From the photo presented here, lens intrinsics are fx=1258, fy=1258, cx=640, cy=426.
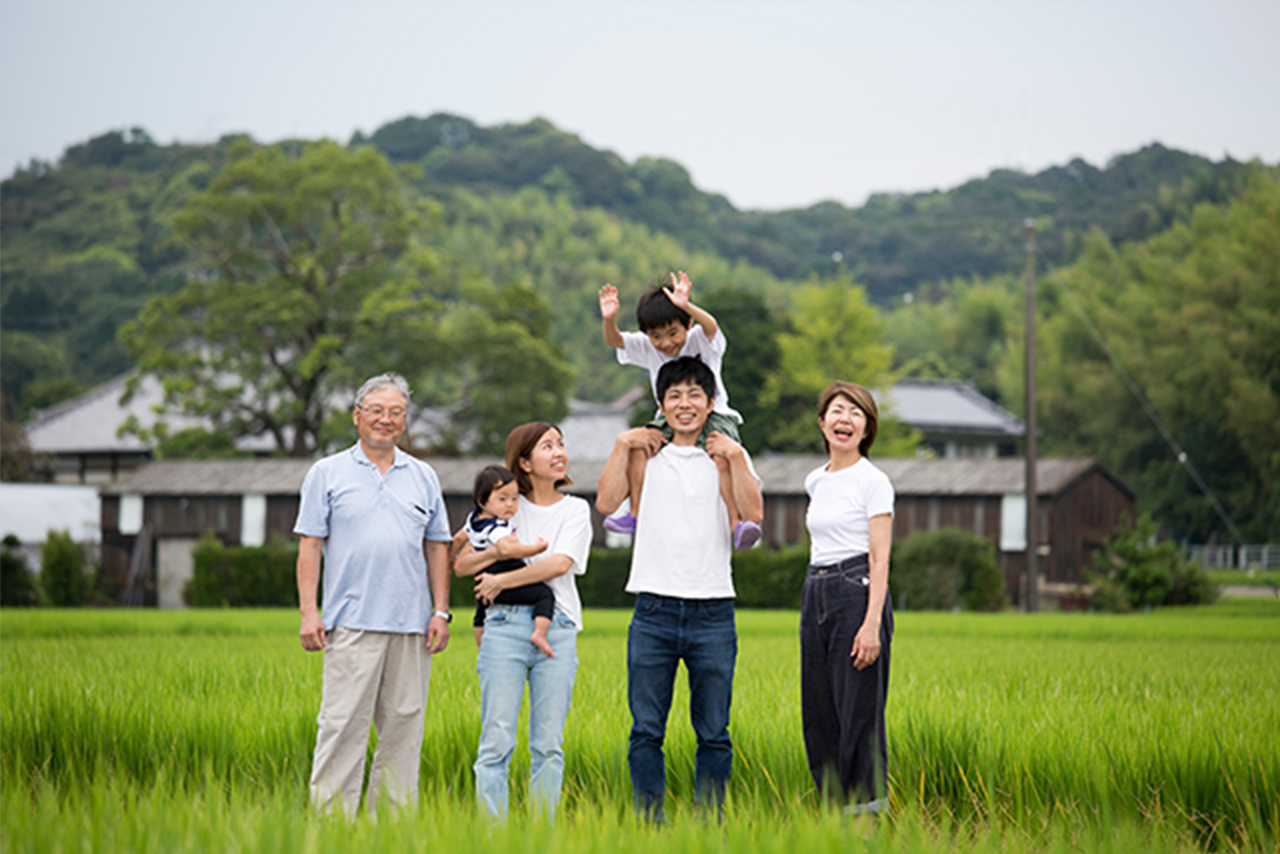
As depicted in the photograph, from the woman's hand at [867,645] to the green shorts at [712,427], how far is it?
937 mm

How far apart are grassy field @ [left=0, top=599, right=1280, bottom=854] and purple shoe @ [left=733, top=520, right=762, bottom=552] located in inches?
39.2

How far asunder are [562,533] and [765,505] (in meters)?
26.7

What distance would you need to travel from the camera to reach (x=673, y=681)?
4.95 m

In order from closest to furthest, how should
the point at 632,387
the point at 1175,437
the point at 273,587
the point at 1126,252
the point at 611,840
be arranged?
the point at 611,840 < the point at 273,587 < the point at 1175,437 < the point at 1126,252 < the point at 632,387

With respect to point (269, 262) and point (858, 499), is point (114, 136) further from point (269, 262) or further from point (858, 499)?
point (858, 499)

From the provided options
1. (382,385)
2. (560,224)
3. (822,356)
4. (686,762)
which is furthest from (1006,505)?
(560,224)

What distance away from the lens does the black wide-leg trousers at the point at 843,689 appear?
4.94m

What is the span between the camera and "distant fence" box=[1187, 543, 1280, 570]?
46.5 metres

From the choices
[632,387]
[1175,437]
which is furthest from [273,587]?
[632,387]

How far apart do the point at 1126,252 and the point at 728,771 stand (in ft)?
209

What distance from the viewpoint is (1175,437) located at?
162 ft

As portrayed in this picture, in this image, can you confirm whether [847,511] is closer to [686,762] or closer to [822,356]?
[686,762]

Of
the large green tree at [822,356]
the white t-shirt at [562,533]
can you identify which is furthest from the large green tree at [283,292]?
the white t-shirt at [562,533]

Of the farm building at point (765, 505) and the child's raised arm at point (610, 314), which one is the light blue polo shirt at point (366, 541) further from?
the farm building at point (765, 505)
